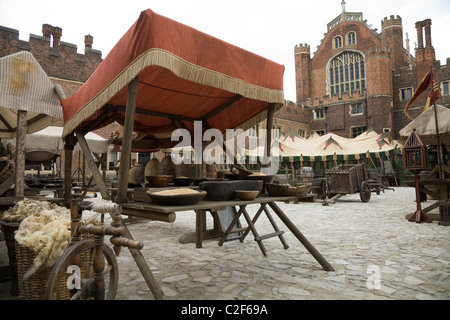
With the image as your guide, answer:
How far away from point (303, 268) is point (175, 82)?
2774 millimetres

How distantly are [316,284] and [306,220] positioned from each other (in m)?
4.12

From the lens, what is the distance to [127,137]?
273 cm

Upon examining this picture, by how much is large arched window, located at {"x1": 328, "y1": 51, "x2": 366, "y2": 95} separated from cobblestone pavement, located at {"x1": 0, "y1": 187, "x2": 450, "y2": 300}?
30.2m

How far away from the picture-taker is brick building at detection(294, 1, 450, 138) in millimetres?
26781

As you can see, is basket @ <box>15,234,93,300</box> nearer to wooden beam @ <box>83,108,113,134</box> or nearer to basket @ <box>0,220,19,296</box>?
basket @ <box>0,220,19,296</box>

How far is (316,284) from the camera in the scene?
294 centimetres

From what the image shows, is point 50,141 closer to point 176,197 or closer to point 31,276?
point 31,276

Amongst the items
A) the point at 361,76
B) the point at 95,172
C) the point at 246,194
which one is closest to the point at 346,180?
the point at 246,194

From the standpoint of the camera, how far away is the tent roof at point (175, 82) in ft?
8.43

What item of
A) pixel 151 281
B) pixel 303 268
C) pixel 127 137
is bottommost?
pixel 303 268

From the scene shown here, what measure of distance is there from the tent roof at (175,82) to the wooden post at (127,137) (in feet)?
0.33

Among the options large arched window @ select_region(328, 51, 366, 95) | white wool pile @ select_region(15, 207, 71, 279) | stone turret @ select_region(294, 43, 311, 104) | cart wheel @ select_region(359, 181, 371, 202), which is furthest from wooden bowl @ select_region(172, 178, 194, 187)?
stone turret @ select_region(294, 43, 311, 104)
